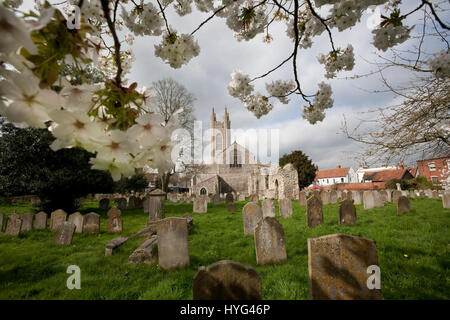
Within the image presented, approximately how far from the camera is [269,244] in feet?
15.5

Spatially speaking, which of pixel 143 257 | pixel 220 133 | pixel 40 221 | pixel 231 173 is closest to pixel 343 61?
pixel 143 257

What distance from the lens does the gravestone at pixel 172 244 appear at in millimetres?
4689

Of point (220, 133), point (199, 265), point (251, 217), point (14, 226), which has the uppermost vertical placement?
point (220, 133)

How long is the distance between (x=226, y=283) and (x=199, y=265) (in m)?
2.56

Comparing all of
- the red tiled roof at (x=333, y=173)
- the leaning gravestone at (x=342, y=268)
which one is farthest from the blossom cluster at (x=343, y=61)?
the red tiled roof at (x=333, y=173)

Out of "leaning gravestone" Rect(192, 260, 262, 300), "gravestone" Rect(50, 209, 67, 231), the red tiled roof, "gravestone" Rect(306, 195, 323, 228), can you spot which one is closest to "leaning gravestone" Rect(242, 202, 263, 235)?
"gravestone" Rect(306, 195, 323, 228)

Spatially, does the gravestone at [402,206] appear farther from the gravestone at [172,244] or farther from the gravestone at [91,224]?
the gravestone at [91,224]

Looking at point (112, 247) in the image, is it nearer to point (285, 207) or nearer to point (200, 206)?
point (285, 207)

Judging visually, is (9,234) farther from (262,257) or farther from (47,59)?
(47,59)

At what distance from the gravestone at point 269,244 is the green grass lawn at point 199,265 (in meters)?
0.23

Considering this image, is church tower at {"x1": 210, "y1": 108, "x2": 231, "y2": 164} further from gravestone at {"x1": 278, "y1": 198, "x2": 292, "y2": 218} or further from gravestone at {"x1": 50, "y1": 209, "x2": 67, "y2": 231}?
gravestone at {"x1": 50, "y1": 209, "x2": 67, "y2": 231}

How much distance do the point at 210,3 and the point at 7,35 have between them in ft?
11.7

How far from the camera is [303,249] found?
5.36m
